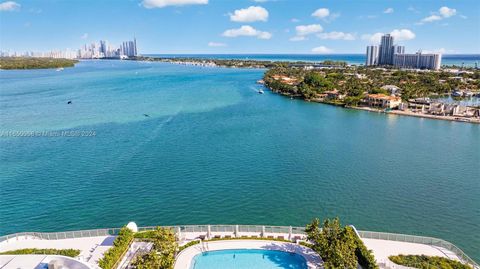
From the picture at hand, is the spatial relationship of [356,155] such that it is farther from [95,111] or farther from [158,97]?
[158,97]

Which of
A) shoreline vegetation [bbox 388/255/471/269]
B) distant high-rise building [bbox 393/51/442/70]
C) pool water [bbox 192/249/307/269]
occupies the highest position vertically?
distant high-rise building [bbox 393/51/442/70]

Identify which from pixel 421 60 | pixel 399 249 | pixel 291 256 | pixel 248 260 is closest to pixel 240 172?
pixel 248 260

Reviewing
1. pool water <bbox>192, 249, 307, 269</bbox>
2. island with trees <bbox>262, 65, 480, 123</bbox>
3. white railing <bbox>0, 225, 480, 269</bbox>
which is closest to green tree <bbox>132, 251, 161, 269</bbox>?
pool water <bbox>192, 249, 307, 269</bbox>

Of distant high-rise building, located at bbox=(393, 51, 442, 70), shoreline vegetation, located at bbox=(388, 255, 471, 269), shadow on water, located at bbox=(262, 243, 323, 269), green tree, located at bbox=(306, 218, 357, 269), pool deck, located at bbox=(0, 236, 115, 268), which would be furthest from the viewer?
A: distant high-rise building, located at bbox=(393, 51, 442, 70)

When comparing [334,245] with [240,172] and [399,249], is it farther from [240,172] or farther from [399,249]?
[240,172]

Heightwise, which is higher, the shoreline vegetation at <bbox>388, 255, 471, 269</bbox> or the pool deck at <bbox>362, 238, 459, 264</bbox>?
the shoreline vegetation at <bbox>388, 255, 471, 269</bbox>

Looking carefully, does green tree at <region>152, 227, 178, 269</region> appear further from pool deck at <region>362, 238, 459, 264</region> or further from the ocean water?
pool deck at <region>362, 238, 459, 264</region>

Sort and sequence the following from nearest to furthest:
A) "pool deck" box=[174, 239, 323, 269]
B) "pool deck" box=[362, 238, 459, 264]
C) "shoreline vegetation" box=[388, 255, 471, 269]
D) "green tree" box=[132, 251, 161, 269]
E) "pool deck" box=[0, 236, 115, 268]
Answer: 1. "green tree" box=[132, 251, 161, 269]
2. "shoreline vegetation" box=[388, 255, 471, 269]
3. "pool deck" box=[174, 239, 323, 269]
4. "pool deck" box=[362, 238, 459, 264]
5. "pool deck" box=[0, 236, 115, 268]
